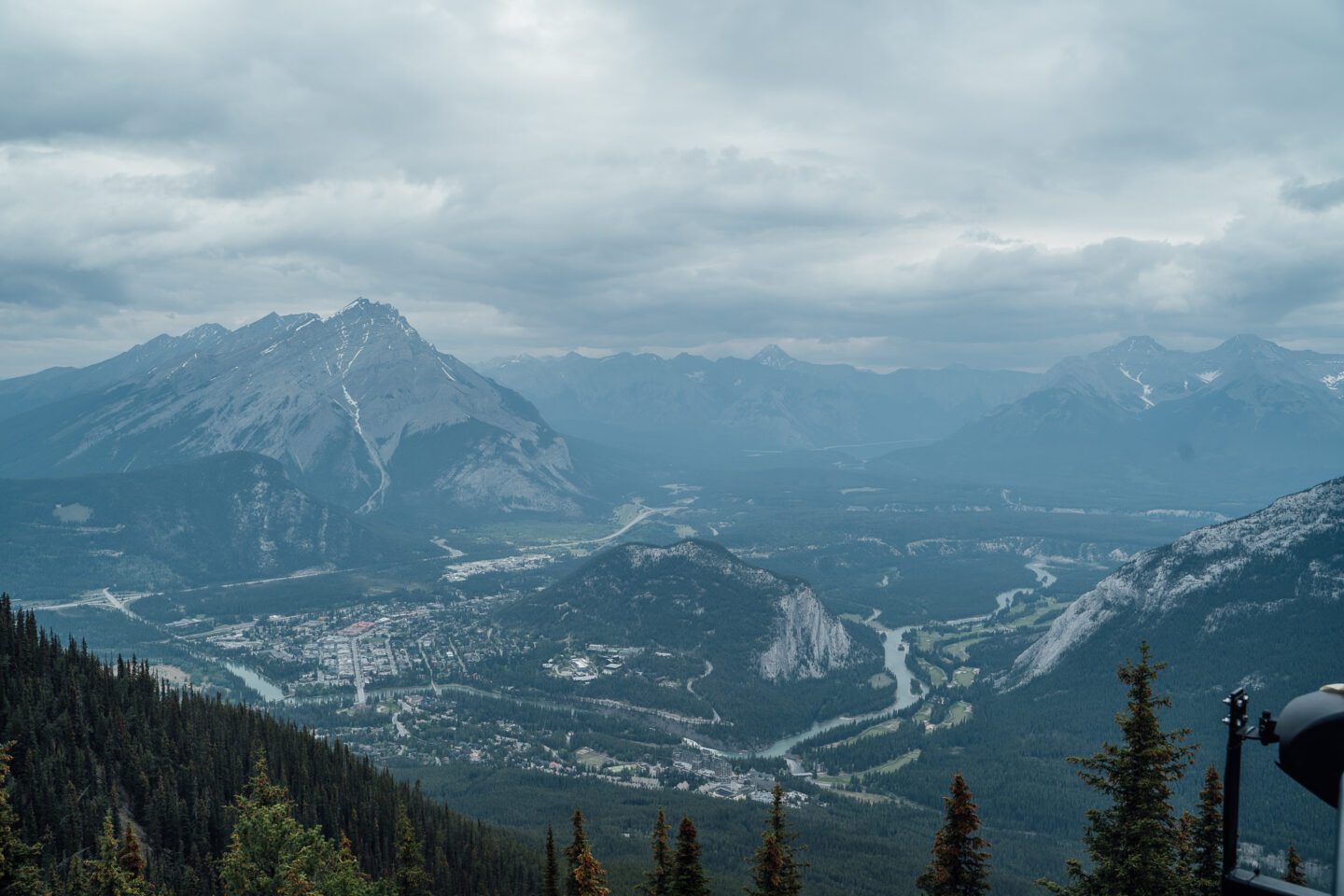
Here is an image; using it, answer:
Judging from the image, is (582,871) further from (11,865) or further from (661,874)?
(11,865)

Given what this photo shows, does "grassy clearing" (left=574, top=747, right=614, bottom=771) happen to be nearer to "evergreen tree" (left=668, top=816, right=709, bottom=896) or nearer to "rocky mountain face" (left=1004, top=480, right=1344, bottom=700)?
"rocky mountain face" (left=1004, top=480, right=1344, bottom=700)

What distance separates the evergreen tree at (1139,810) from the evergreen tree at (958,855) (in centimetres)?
469

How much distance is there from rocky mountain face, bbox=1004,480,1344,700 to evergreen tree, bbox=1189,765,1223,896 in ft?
460

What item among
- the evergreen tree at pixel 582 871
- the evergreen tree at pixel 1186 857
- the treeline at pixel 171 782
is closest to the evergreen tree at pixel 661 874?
the evergreen tree at pixel 582 871

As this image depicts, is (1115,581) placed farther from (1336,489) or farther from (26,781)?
(26,781)

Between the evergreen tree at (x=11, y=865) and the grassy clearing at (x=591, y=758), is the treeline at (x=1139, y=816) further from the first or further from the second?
the grassy clearing at (x=591, y=758)

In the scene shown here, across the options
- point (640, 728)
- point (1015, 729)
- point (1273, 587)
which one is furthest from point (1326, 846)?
point (640, 728)

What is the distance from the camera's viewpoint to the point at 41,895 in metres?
33.9

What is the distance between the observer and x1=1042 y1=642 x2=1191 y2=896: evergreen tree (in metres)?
27.7

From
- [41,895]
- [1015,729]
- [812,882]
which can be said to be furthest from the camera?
[1015,729]

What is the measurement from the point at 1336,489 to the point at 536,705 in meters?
164

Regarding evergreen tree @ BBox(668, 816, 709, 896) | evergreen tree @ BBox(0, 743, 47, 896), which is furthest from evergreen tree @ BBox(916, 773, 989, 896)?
evergreen tree @ BBox(0, 743, 47, 896)

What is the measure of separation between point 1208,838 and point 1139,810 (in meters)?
9.72

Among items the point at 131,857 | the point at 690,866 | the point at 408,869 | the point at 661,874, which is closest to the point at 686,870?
the point at 690,866
